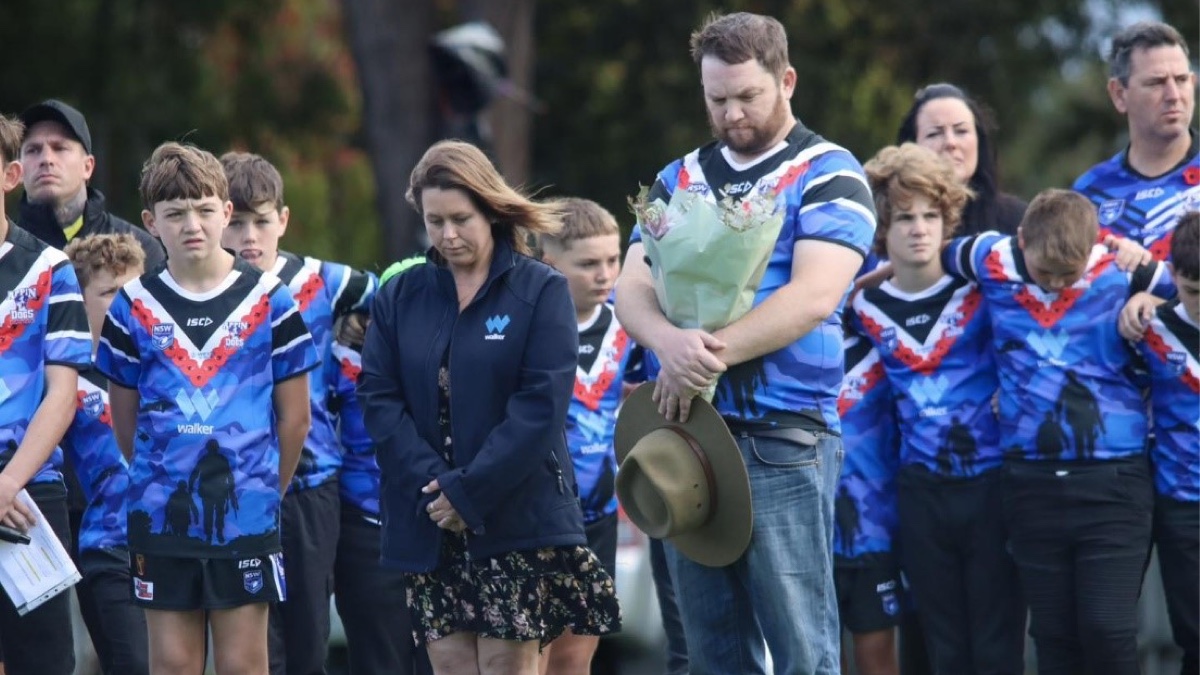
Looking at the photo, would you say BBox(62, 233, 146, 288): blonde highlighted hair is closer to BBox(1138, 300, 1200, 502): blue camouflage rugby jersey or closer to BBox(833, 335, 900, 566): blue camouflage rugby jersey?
BBox(833, 335, 900, 566): blue camouflage rugby jersey

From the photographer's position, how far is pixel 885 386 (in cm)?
662

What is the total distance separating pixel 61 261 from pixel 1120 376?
3609 millimetres

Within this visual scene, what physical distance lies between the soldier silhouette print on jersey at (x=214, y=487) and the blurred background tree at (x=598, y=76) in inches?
489

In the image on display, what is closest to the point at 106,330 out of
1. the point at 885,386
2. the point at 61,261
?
the point at 61,261

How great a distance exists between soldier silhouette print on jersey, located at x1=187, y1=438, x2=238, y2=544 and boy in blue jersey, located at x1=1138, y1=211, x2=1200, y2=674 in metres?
3.13

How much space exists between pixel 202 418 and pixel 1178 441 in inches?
130

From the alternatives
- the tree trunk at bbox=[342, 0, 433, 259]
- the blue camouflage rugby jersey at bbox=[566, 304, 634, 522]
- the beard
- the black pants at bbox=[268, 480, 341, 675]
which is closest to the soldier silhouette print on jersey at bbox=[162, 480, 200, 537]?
the black pants at bbox=[268, 480, 341, 675]

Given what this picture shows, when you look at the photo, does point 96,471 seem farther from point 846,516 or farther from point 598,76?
point 598,76

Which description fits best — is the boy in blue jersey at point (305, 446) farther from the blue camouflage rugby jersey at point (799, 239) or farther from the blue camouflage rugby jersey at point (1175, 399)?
the blue camouflage rugby jersey at point (1175, 399)

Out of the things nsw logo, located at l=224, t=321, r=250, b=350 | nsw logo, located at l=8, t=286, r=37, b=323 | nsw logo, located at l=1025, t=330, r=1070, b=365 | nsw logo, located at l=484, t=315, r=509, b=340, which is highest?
nsw logo, located at l=8, t=286, r=37, b=323

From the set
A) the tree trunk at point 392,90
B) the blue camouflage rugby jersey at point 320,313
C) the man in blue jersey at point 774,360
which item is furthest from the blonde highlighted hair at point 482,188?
the tree trunk at point 392,90

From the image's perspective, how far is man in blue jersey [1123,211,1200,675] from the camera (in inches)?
234

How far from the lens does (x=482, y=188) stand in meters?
5.29

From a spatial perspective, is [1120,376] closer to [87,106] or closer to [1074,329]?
[1074,329]
